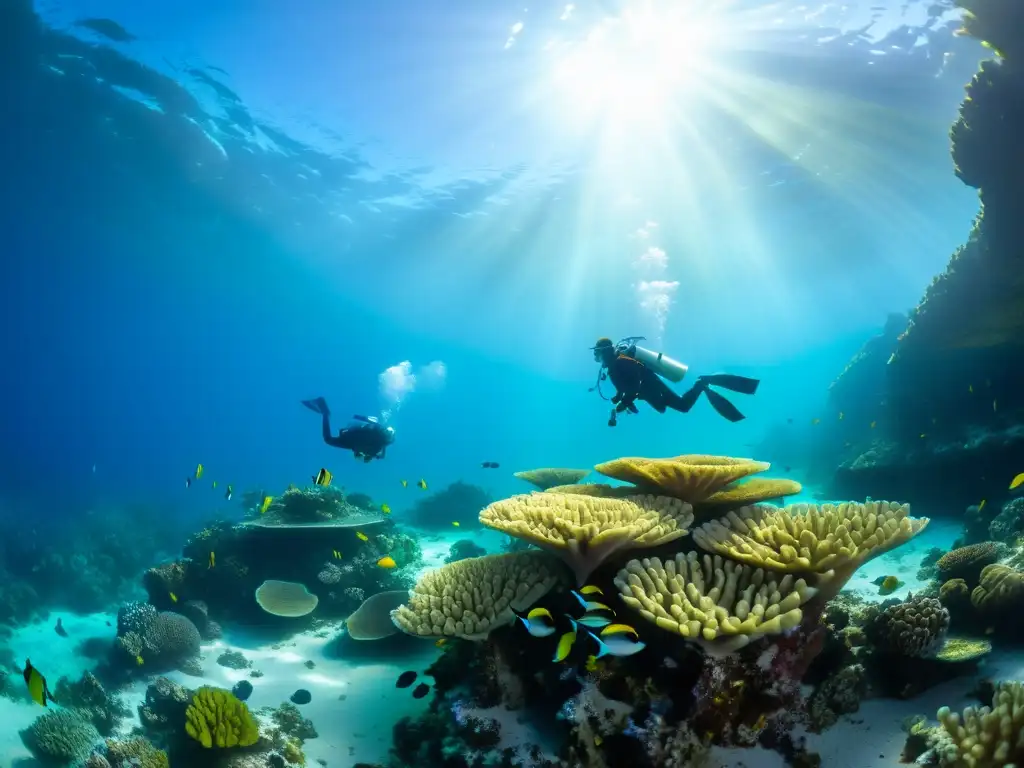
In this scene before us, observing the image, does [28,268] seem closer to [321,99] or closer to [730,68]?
[321,99]

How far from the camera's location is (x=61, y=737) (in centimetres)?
603

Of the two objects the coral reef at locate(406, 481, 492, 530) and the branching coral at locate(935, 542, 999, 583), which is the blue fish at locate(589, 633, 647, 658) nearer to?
the branching coral at locate(935, 542, 999, 583)

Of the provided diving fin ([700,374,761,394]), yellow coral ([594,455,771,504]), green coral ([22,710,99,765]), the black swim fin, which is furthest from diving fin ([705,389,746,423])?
green coral ([22,710,99,765])

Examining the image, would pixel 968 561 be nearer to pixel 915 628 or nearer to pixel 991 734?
pixel 915 628

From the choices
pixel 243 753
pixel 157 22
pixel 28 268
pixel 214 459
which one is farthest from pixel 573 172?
pixel 214 459

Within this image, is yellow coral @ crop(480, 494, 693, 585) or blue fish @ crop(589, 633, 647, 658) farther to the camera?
yellow coral @ crop(480, 494, 693, 585)

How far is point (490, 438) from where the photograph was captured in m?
122

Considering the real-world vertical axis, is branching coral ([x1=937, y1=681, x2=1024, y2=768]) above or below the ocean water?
below

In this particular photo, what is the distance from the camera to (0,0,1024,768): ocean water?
4215 millimetres

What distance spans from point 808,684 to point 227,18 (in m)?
24.3

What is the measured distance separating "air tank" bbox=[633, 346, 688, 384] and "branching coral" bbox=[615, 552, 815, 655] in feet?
9.57

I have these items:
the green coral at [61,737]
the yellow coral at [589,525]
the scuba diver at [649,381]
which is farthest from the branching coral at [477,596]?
the green coral at [61,737]

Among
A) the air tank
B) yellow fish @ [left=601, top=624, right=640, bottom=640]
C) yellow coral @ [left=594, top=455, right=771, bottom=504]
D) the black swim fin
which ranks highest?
the black swim fin

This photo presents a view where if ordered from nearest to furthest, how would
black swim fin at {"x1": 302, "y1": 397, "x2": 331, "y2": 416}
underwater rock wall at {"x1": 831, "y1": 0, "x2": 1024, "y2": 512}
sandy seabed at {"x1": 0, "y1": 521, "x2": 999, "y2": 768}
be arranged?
sandy seabed at {"x1": 0, "y1": 521, "x2": 999, "y2": 768} < black swim fin at {"x1": 302, "y1": 397, "x2": 331, "y2": 416} < underwater rock wall at {"x1": 831, "y1": 0, "x2": 1024, "y2": 512}
